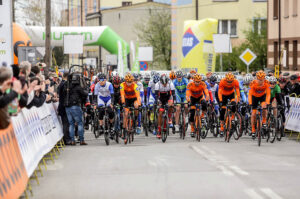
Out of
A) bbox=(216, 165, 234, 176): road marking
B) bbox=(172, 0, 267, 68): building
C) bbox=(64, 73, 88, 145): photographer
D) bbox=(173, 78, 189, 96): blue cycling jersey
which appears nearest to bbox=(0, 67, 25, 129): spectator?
bbox=(216, 165, 234, 176): road marking

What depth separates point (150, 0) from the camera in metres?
76.8

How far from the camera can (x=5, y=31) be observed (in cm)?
1830

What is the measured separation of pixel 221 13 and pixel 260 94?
3950 centimetres

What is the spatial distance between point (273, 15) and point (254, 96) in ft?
92.0

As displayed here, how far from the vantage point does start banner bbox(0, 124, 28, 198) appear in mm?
8039

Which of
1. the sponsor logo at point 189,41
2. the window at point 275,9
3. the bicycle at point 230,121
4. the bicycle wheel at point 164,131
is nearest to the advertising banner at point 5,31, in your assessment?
the bicycle wheel at point 164,131

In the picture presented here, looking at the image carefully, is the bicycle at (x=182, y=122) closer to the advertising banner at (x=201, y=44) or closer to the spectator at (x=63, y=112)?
the spectator at (x=63, y=112)

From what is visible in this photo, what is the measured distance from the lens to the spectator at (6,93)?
813 centimetres

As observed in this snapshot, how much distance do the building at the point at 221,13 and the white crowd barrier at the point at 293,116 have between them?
3656 cm

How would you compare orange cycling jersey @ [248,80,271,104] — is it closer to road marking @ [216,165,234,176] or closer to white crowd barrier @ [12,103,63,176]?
white crowd barrier @ [12,103,63,176]

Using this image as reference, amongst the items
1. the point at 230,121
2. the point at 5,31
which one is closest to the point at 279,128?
the point at 230,121

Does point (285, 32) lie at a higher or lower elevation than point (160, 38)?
lower

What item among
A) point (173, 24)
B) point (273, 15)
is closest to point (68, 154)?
point (273, 15)

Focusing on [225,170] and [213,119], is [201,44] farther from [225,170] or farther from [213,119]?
[225,170]
